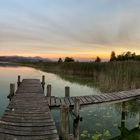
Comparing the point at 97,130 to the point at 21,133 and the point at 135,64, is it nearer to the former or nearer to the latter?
the point at 21,133

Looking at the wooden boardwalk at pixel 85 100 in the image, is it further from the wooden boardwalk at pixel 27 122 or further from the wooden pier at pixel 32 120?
the wooden boardwalk at pixel 27 122

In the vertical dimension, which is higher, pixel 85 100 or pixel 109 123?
pixel 85 100

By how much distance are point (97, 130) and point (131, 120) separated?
114 inches

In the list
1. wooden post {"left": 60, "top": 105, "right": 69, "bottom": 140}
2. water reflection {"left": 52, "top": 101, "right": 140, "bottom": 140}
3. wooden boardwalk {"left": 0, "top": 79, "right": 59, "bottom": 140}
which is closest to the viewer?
wooden boardwalk {"left": 0, "top": 79, "right": 59, "bottom": 140}

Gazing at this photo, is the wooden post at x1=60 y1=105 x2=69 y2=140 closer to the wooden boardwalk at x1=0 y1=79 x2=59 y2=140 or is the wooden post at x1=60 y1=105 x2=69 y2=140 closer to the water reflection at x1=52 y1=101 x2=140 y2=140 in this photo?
the wooden boardwalk at x1=0 y1=79 x2=59 y2=140

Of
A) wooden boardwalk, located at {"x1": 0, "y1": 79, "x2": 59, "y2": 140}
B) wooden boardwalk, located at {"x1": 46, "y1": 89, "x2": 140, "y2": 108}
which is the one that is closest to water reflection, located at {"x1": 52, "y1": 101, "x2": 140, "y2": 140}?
wooden boardwalk, located at {"x1": 46, "y1": 89, "x2": 140, "y2": 108}

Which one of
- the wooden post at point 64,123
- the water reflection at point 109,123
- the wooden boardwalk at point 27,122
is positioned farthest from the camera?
the water reflection at point 109,123

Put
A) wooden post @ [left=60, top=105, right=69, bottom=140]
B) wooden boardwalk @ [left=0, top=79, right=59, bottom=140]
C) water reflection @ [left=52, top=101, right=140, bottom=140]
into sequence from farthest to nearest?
A: 1. water reflection @ [left=52, top=101, right=140, bottom=140]
2. wooden post @ [left=60, top=105, right=69, bottom=140]
3. wooden boardwalk @ [left=0, top=79, right=59, bottom=140]

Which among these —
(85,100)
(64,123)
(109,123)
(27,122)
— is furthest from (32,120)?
(109,123)

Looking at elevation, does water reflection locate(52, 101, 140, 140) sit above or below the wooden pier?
Result: below

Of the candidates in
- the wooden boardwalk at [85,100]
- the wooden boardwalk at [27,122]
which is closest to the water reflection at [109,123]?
the wooden boardwalk at [85,100]

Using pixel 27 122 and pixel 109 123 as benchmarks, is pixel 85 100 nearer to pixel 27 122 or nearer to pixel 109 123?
pixel 109 123

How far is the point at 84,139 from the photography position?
911cm

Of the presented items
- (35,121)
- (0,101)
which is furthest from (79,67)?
(35,121)
